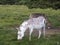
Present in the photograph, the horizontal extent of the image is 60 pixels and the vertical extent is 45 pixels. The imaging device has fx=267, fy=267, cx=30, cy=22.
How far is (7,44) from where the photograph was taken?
10.2 metres

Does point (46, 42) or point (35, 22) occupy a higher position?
point (35, 22)

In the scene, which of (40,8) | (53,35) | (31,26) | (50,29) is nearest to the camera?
(31,26)

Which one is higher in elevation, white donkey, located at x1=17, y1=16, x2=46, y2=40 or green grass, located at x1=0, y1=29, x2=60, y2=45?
white donkey, located at x1=17, y1=16, x2=46, y2=40

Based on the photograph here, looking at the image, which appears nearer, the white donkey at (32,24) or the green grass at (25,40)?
the green grass at (25,40)

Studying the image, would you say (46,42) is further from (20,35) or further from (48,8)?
(48,8)

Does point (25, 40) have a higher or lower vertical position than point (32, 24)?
lower

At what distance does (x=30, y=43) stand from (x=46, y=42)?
623 millimetres

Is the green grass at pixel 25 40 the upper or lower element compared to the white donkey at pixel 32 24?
lower

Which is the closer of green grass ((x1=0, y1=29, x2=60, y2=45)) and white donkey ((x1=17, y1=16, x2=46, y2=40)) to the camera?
green grass ((x1=0, y1=29, x2=60, y2=45))

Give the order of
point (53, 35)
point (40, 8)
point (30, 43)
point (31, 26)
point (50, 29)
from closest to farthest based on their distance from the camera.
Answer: point (30, 43) < point (31, 26) < point (53, 35) < point (50, 29) < point (40, 8)

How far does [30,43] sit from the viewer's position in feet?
33.4

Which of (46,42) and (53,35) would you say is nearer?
(46,42)

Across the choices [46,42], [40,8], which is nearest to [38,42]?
[46,42]

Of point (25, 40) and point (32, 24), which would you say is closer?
point (25, 40)
